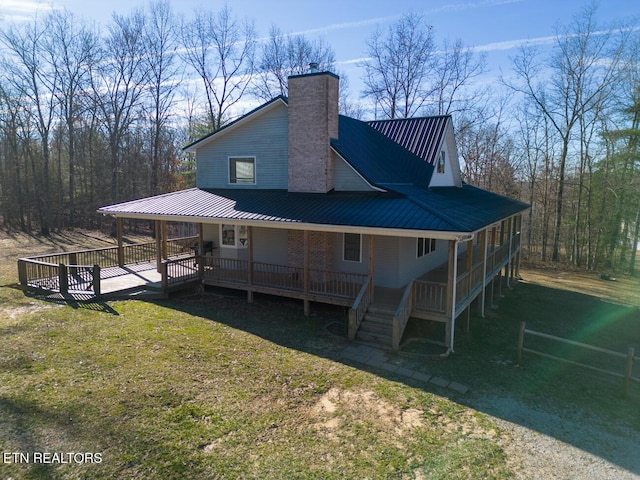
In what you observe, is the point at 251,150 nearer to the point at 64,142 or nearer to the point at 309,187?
the point at 309,187

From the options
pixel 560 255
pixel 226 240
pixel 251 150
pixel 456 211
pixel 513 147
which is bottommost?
pixel 560 255

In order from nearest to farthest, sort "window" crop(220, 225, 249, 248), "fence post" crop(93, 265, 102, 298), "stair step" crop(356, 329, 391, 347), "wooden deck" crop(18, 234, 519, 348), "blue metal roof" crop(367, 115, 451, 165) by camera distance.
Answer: "stair step" crop(356, 329, 391, 347)
"wooden deck" crop(18, 234, 519, 348)
"fence post" crop(93, 265, 102, 298)
"window" crop(220, 225, 249, 248)
"blue metal roof" crop(367, 115, 451, 165)

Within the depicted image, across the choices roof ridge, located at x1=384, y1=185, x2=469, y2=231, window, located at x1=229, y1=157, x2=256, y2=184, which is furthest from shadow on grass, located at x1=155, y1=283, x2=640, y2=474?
window, located at x1=229, y1=157, x2=256, y2=184

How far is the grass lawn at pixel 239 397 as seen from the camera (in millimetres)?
6297

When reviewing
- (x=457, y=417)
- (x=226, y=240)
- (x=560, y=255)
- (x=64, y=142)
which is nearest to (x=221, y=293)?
(x=226, y=240)

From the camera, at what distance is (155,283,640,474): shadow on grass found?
7535 millimetres

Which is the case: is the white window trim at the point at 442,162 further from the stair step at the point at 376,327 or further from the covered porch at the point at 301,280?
the stair step at the point at 376,327

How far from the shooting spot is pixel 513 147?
36.7 meters

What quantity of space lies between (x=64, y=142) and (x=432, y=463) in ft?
146

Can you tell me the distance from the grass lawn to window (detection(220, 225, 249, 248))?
3937 millimetres

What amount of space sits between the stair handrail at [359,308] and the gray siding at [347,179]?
3867mm

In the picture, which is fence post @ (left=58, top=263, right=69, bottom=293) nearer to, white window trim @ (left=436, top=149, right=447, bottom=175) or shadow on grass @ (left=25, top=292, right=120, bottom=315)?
shadow on grass @ (left=25, top=292, right=120, bottom=315)

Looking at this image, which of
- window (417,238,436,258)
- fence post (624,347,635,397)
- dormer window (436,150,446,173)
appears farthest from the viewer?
dormer window (436,150,446,173)

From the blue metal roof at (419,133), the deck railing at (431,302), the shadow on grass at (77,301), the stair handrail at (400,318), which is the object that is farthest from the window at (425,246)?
the shadow on grass at (77,301)
